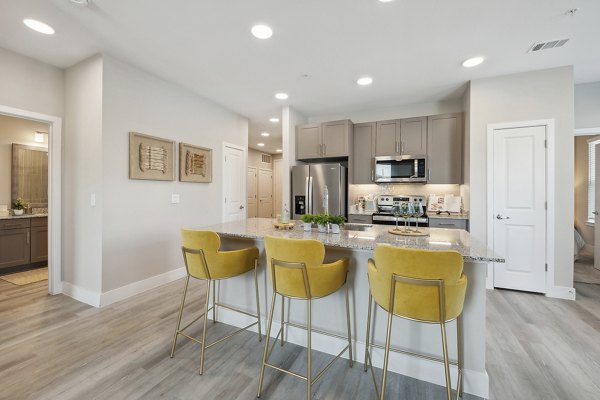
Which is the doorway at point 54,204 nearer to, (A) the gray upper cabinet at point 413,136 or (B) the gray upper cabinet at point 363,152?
(B) the gray upper cabinet at point 363,152

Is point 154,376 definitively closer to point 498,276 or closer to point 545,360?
point 545,360

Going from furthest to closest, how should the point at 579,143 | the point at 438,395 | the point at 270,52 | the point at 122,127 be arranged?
the point at 579,143, the point at 122,127, the point at 270,52, the point at 438,395

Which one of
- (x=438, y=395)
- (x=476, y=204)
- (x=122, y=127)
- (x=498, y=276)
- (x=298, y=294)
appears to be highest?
(x=122, y=127)

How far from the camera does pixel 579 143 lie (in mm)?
4977

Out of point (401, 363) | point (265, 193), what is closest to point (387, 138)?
point (401, 363)

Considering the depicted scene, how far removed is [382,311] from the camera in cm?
184

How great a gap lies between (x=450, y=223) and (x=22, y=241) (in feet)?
20.1

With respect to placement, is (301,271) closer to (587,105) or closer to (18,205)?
(587,105)

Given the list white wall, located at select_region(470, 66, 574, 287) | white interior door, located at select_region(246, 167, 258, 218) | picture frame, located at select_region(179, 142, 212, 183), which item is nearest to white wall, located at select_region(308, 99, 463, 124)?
white wall, located at select_region(470, 66, 574, 287)

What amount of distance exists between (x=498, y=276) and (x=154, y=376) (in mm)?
3811

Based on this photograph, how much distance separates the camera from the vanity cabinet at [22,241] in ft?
12.3

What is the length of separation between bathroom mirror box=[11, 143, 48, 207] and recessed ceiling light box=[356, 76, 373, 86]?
17.2ft

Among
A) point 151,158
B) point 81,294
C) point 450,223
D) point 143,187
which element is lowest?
point 81,294

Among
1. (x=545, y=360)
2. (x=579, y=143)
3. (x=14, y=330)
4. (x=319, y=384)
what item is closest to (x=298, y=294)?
(x=319, y=384)
